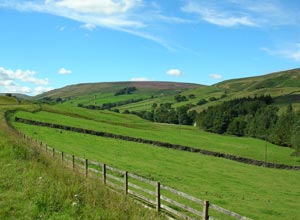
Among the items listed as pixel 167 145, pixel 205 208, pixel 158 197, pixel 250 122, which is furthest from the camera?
pixel 250 122

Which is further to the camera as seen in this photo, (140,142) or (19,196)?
(140,142)

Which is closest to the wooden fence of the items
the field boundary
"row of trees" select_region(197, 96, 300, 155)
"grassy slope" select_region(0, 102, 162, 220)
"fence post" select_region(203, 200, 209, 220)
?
"fence post" select_region(203, 200, 209, 220)

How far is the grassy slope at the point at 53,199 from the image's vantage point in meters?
11.5

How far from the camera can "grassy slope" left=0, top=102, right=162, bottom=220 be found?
37.9ft

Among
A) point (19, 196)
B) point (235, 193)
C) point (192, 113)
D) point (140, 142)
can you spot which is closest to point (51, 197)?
point (19, 196)

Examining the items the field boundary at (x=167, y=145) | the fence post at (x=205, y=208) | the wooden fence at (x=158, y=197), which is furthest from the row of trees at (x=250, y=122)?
the fence post at (x=205, y=208)

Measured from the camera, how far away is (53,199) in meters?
12.3

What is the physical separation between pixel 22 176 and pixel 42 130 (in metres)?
50.4

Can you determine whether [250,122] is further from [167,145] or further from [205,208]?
[205,208]

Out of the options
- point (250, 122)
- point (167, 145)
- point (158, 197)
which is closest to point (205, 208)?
point (158, 197)

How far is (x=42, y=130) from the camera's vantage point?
63.9 metres

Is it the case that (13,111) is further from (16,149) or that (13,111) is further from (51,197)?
(51,197)

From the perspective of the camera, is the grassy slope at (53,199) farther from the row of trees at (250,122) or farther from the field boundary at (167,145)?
the row of trees at (250,122)

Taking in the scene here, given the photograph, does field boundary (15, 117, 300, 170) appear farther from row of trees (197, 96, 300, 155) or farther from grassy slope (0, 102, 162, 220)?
grassy slope (0, 102, 162, 220)
